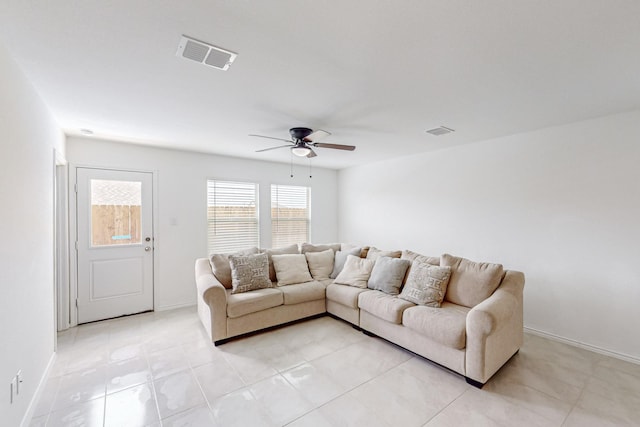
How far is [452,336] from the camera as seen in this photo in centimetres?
236

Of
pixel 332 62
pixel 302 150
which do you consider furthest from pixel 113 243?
pixel 332 62

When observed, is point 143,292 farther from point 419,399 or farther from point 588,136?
point 588,136

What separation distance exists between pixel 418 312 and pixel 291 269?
5.96ft

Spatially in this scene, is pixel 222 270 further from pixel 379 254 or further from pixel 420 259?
pixel 420 259

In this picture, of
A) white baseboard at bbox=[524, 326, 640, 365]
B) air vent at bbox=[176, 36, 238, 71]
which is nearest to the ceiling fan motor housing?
air vent at bbox=[176, 36, 238, 71]

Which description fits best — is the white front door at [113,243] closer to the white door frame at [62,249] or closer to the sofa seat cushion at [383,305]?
the white door frame at [62,249]

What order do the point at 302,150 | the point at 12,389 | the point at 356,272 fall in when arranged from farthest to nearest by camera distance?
the point at 356,272 → the point at 302,150 → the point at 12,389

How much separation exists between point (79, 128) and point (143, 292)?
90.4 inches

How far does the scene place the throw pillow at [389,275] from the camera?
10.8 ft

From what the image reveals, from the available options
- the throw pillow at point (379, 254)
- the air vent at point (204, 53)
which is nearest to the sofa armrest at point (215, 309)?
the throw pillow at point (379, 254)

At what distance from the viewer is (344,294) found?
3486 mm

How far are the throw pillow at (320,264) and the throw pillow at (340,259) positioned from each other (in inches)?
3.2

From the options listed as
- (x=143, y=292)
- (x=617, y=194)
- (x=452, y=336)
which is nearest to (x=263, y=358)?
(x=452, y=336)

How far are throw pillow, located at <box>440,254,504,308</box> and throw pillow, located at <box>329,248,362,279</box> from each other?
1.33 meters
